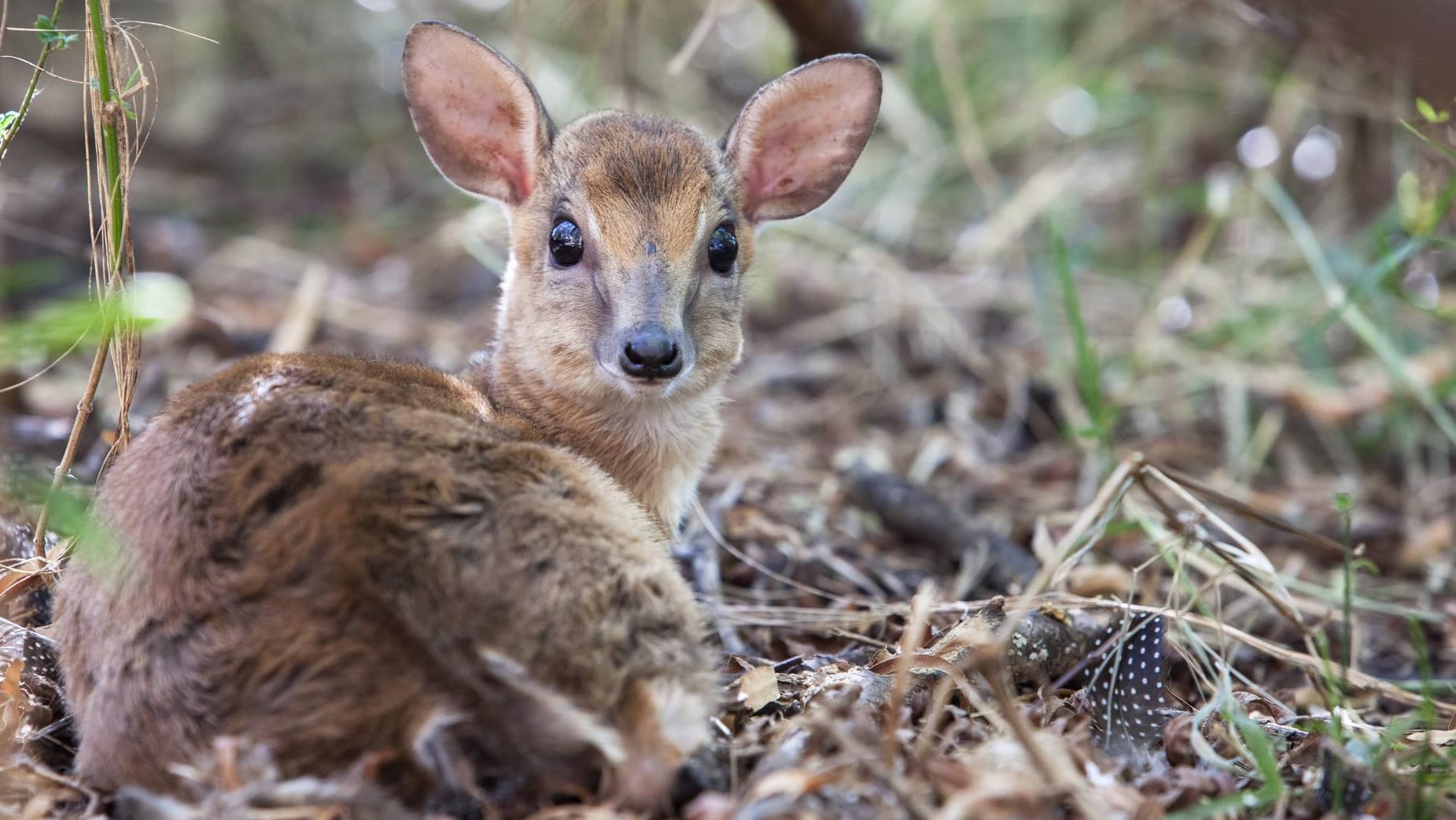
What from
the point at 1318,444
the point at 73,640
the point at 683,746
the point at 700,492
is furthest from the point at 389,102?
the point at 683,746

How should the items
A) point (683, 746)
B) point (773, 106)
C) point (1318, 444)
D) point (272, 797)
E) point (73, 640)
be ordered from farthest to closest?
point (1318, 444), point (773, 106), point (73, 640), point (683, 746), point (272, 797)

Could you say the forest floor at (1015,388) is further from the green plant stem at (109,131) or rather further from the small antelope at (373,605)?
the green plant stem at (109,131)

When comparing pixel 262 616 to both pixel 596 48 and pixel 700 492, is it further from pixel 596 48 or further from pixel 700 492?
pixel 596 48

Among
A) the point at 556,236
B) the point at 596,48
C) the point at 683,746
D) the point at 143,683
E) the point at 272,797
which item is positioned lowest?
the point at 683,746

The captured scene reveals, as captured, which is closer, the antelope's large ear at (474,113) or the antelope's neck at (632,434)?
the antelope's neck at (632,434)

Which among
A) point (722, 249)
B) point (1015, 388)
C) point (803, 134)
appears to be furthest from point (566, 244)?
point (1015, 388)

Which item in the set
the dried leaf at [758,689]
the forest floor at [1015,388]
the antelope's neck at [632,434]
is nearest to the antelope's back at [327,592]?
the forest floor at [1015,388]
